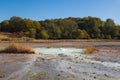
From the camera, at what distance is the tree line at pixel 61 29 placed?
351 ft

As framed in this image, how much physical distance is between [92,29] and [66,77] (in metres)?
105

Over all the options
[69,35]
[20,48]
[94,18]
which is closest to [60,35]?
[69,35]

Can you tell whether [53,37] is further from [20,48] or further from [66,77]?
[66,77]

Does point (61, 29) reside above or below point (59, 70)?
above

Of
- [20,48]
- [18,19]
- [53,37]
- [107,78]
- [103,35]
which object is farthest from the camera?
[18,19]

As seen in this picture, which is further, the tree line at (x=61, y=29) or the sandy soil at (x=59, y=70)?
the tree line at (x=61, y=29)

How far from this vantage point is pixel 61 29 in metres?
115

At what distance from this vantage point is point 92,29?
119 metres

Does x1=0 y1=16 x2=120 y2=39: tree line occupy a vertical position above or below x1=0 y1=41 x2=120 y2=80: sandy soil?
above

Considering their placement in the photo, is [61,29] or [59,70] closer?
[59,70]

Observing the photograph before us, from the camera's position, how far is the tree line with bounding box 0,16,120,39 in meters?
107

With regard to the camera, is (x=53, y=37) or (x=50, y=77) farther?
(x=53, y=37)

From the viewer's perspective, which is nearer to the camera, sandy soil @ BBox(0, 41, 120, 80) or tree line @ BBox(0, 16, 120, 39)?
sandy soil @ BBox(0, 41, 120, 80)

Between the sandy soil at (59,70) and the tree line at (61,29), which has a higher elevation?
the tree line at (61,29)
